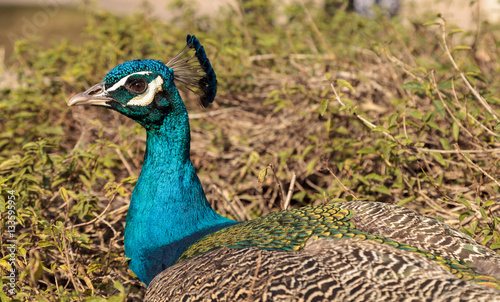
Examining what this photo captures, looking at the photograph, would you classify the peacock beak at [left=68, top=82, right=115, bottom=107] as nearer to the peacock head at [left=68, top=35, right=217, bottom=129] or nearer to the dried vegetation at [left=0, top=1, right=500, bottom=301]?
the peacock head at [left=68, top=35, right=217, bottom=129]

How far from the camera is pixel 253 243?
5.01ft

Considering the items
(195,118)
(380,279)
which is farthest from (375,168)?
(380,279)

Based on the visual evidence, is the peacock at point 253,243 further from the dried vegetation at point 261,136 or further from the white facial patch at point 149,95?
the dried vegetation at point 261,136

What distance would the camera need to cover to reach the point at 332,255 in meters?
1.39

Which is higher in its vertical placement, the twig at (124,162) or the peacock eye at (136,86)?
the peacock eye at (136,86)

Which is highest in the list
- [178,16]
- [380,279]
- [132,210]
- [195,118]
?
[178,16]

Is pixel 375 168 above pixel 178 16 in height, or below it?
below

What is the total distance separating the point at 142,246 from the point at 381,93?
1.77 metres

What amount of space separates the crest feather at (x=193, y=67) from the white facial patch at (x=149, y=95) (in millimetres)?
186

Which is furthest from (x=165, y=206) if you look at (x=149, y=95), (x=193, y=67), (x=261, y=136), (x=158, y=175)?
(x=261, y=136)

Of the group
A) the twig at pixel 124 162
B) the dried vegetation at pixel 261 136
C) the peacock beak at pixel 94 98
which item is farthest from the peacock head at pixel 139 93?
the twig at pixel 124 162

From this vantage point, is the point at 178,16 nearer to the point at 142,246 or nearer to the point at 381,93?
the point at 381,93

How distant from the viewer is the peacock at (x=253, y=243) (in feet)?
4.19

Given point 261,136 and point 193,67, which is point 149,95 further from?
point 261,136
